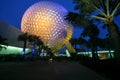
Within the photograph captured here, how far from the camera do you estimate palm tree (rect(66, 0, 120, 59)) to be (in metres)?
15.2

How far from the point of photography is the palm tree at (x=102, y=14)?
15250 millimetres

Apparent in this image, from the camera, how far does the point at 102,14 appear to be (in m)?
16.8

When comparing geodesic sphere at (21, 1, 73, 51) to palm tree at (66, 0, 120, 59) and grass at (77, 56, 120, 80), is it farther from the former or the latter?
grass at (77, 56, 120, 80)

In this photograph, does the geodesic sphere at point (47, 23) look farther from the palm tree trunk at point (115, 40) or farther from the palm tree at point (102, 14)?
the palm tree trunk at point (115, 40)

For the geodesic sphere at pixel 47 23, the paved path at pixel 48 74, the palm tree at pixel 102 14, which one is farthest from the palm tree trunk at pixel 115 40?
the geodesic sphere at pixel 47 23

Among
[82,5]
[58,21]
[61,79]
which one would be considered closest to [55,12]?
[58,21]

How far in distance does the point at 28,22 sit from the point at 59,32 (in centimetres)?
866

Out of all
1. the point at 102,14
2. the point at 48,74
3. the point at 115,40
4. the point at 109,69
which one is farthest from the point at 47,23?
the point at 109,69

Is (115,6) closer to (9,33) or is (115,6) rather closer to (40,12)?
(40,12)

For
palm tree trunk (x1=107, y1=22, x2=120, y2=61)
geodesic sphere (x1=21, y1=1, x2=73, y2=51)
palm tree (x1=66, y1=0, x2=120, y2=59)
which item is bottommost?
palm tree trunk (x1=107, y1=22, x2=120, y2=61)

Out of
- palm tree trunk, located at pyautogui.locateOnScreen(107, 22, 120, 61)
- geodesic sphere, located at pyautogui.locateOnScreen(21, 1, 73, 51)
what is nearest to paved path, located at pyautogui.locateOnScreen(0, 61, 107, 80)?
palm tree trunk, located at pyautogui.locateOnScreen(107, 22, 120, 61)

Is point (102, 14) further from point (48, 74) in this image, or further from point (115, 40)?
point (48, 74)

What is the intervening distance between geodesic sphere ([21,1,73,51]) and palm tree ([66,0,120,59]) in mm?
31179

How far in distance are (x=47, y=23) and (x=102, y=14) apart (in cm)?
3372
